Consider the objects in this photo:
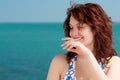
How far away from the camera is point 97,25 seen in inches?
68.4

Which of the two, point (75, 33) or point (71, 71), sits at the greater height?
point (75, 33)

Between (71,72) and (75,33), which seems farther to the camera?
(71,72)

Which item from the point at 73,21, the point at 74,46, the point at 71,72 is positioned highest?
the point at 73,21

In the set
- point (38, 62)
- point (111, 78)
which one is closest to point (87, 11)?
point (111, 78)

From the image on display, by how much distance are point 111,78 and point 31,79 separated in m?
11.9

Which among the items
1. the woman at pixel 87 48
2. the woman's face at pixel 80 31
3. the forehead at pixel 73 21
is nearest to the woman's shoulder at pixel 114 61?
the woman at pixel 87 48

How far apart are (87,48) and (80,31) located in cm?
8

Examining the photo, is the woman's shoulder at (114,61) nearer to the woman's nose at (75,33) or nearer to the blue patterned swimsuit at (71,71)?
the blue patterned swimsuit at (71,71)

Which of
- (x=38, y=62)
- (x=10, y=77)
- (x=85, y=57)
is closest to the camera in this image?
(x=85, y=57)

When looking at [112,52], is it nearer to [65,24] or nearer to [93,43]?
[93,43]

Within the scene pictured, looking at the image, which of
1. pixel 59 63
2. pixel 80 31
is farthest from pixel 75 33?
pixel 59 63

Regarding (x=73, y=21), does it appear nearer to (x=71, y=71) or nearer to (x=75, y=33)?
(x=75, y=33)

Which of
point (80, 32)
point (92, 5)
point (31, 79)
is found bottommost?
point (31, 79)

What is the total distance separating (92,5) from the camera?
1729mm
